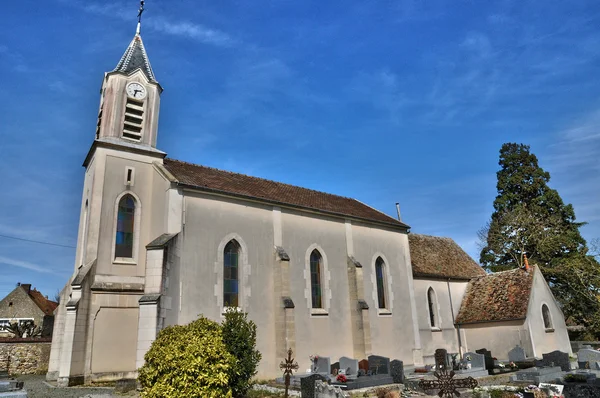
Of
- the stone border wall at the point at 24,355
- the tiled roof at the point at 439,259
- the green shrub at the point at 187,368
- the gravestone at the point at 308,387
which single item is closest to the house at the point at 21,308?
the stone border wall at the point at 24,355

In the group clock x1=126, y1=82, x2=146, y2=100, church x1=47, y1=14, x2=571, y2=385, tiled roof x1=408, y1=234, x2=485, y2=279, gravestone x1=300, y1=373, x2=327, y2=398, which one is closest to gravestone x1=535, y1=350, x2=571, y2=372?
church x1=47, y1=14, x2=571, y2=385

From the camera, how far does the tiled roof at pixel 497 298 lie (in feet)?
77.5

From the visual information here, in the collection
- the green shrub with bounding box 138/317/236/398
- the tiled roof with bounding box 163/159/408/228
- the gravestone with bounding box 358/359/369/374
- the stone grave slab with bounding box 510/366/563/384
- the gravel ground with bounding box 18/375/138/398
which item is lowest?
the stone grave slab with bounding box 510/366/563/384

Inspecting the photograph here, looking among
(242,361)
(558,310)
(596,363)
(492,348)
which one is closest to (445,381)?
(242,361)

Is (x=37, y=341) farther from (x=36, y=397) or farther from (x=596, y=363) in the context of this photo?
(x=596, y=363)

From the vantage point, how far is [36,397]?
40.1 feet

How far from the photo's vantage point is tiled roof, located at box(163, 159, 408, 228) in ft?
60.9

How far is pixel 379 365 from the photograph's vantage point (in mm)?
15555

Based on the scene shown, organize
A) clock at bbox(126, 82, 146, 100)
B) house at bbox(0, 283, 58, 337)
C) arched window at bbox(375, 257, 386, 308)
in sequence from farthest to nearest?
1. house at bbox(0, 283, 58, 337)
2. arched window at bbox(375, 257, 386, 308)
3. clock at bbox(126, 82, 146, 100)

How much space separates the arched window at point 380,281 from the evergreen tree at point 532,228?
50.6 feet

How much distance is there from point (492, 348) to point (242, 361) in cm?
1765

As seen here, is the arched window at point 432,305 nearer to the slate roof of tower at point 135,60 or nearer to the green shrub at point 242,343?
the green shrub at point 242,343

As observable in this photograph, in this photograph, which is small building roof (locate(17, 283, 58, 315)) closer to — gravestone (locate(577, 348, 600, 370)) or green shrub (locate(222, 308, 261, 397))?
green shrub (locate(222, 308, 261, 397))

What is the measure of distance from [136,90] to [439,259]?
21.3 metres
